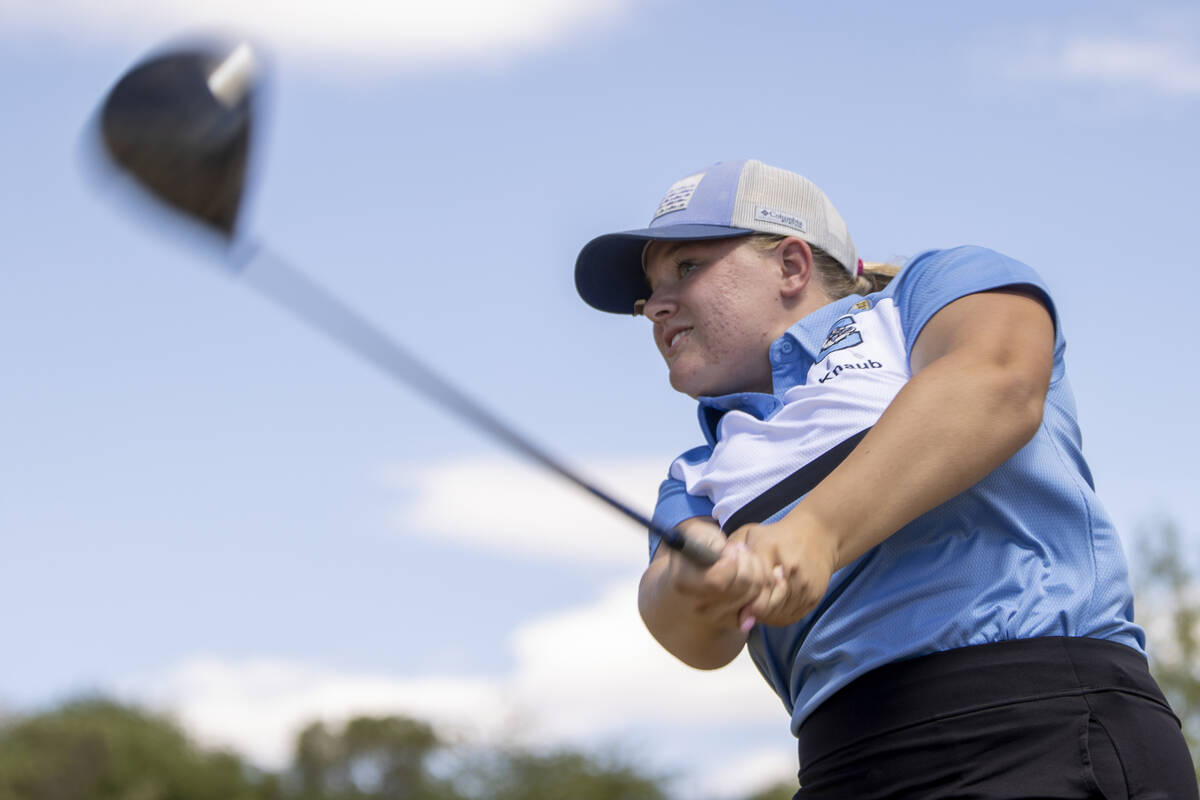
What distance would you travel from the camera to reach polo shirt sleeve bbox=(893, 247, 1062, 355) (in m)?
2.62

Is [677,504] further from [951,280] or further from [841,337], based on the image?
[951,280]

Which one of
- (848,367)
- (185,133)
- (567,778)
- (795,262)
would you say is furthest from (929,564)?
(567,778)

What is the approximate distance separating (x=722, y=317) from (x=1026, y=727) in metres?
1.18

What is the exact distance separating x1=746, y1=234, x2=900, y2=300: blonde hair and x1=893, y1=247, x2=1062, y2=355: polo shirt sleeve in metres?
0.49

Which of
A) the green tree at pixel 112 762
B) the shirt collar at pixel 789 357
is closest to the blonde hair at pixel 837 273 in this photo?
the shirt collar at pixel 789 357

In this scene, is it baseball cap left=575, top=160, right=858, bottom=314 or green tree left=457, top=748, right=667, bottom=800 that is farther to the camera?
green tree left=457, top=748, right=667, bottom=800

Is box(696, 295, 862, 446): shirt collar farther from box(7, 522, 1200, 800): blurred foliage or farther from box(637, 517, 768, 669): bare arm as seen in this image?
box(7, 522, 1200, 800): blurred foliage

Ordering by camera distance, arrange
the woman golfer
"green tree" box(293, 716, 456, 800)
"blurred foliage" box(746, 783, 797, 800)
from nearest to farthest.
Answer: the woman golfer → "blurred foliage" box(746, 783, 797, 800) → "green tree" box(293, 716, 456, 800)

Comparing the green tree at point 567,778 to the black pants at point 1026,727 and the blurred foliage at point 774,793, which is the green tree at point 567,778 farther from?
the black pants at point 1026,727

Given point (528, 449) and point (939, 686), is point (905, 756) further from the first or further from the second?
point (528, 449)

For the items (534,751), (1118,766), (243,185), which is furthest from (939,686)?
(534,751)

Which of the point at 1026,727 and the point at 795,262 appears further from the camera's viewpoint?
the point at 795,262

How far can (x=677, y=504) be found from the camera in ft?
10.1

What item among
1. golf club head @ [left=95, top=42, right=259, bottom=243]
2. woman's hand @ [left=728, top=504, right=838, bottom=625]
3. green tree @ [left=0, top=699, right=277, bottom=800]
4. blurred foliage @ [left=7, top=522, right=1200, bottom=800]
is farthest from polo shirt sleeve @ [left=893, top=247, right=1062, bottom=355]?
green tree @ [left=0, top=699, right=277, bottom=800]
